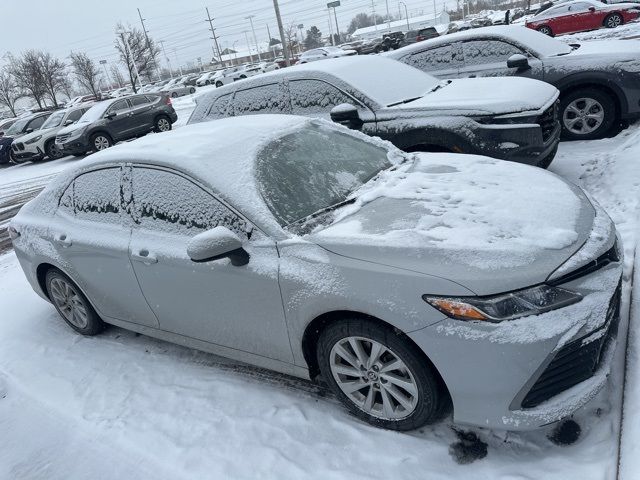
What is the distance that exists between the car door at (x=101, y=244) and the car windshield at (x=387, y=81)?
9.99ft

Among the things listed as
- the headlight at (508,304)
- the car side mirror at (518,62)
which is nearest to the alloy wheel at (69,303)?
the headlight at (508,304)

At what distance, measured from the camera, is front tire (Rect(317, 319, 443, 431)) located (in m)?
2.40

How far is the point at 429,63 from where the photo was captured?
7516 mm

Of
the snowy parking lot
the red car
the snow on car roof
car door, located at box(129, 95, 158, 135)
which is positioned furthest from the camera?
the red car

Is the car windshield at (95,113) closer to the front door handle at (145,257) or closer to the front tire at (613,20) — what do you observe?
the front door handle at (145,257)

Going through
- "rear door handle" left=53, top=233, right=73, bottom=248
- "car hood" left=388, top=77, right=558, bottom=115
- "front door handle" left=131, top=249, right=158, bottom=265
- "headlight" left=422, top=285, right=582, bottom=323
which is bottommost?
"headlight" left=422, top=285, right=582, bottom=323

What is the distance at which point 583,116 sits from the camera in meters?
6.53

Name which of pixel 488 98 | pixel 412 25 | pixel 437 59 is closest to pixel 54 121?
pixel 437 59

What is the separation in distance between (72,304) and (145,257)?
4.64 ft

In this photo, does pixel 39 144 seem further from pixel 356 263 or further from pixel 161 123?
pixel 356 263

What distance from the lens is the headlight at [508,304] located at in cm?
216

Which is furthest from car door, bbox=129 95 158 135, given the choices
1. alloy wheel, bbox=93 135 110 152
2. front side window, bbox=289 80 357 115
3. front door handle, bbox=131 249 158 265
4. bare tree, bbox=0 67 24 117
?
bare tree, bbox=0 67 24 117

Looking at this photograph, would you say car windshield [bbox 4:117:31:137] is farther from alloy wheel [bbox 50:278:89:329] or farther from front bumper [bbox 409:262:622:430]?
front bumper [bbox 409:262:622:430]

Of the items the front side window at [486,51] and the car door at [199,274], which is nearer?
the car door at [199,274]
